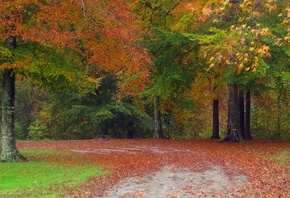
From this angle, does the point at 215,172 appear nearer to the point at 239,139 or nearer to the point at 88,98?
the point at 239,139

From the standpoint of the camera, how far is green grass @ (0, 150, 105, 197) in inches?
448

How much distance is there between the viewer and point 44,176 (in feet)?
45.7

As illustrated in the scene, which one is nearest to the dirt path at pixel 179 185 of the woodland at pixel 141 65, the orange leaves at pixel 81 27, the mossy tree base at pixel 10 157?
the woodland at pixel 141 65

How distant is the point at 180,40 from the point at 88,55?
7653mm

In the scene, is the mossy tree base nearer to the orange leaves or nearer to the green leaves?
the green leaves

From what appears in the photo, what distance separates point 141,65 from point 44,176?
821 centimetres

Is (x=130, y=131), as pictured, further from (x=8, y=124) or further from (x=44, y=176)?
(x=44, y=176)

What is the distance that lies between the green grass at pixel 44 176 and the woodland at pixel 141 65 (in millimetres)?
1998

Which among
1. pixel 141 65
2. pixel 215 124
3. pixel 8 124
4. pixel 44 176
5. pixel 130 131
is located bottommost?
pixel 44 176

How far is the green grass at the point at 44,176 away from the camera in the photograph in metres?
11.4

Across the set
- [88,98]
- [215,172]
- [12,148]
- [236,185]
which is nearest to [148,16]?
[88,98]

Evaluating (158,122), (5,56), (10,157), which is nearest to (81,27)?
(5,56)

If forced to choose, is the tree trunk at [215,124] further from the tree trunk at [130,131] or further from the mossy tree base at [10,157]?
the mossy tree base at [10,157]

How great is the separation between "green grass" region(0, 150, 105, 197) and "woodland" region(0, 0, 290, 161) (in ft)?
6.56
